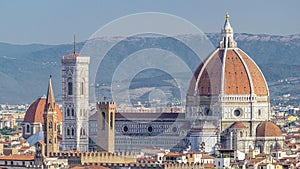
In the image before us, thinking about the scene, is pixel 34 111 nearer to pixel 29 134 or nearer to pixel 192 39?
pixel 29 134

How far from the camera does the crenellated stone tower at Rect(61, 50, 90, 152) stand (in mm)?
132625

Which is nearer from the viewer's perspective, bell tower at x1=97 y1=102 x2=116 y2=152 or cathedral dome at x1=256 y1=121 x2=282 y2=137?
bell tower at x1=97 y1=102 x2=116 y2=152

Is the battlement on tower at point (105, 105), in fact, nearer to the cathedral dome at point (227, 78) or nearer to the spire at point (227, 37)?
the cathedral dome at point (227, 78)

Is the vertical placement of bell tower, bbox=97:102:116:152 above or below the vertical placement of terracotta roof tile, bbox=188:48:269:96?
below

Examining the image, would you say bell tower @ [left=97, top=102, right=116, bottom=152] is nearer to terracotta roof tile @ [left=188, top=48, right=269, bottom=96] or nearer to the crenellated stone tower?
the crenellated stone tower

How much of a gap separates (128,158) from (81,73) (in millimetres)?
35179

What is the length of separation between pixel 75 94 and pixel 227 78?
42.8ft

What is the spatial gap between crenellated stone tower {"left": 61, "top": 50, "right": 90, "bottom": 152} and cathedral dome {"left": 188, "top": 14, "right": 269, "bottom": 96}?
9.14 metres

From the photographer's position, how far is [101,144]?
376ft

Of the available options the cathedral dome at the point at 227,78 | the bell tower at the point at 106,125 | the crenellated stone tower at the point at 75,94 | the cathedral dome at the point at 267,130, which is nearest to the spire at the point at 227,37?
the cathedral dome at the point at 227,78

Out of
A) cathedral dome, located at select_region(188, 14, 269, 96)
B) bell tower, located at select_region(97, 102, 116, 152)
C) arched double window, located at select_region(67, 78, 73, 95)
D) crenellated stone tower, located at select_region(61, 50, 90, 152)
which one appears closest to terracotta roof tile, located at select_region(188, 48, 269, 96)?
cathedral dome, located at select_region(188, 14, 269, 96)

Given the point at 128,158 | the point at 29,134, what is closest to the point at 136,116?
the point at 29,134

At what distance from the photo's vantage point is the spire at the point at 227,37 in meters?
134

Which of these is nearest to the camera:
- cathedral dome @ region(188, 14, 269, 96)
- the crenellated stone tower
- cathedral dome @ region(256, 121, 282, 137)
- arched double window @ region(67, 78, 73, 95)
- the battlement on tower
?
the battlement on tower
